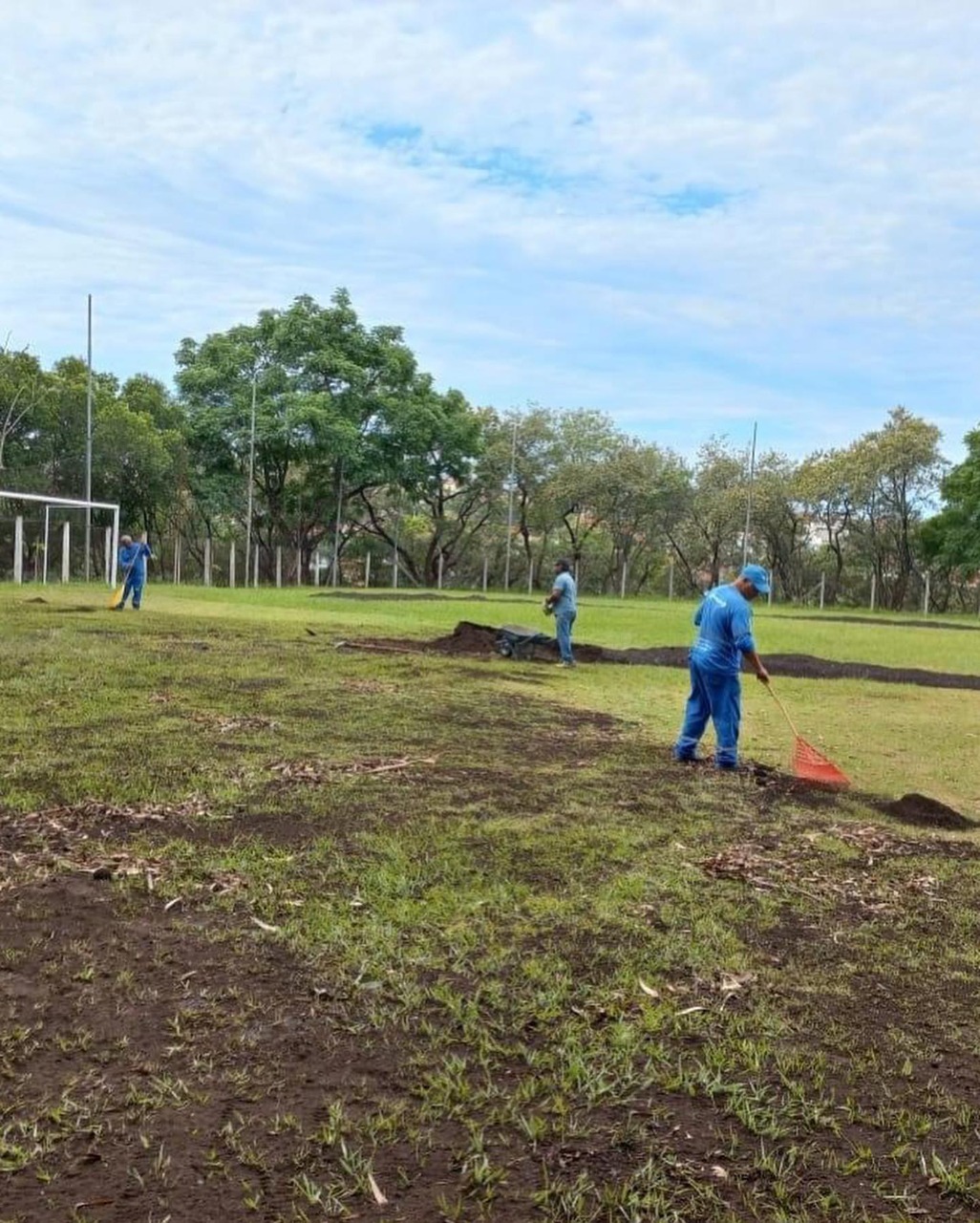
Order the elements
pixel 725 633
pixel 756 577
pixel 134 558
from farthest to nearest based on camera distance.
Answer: pixel 134 558 < pixel 756 577 < pixel 725 633

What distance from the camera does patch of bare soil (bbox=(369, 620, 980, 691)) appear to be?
566 inches

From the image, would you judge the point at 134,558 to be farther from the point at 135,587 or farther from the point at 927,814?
the point at 927,814

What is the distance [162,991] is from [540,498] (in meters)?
46.7

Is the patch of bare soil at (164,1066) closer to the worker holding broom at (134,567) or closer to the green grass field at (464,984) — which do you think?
the green grass field at (464,984)

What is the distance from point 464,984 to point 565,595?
10.5 metres

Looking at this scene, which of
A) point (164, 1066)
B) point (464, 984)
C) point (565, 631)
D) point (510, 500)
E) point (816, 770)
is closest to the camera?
point (164, 1066)

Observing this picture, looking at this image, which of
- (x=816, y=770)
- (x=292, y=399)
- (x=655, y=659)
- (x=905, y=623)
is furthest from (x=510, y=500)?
(x=816, y=770)

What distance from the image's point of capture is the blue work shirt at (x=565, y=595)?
13.7 meters

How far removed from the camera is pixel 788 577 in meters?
54.5

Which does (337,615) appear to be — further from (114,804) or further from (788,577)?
(788,577)

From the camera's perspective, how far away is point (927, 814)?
20.6 feet

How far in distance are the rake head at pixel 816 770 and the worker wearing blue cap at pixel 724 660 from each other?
0.46m

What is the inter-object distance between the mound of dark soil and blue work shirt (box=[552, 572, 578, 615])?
763cm

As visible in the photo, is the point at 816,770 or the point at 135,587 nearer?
the point at 816,770
